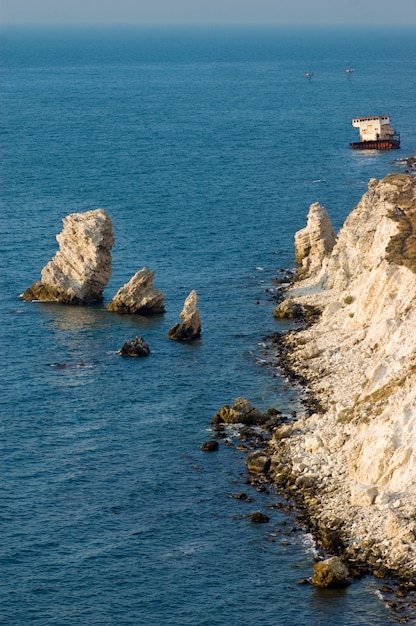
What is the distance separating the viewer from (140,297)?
13025cm

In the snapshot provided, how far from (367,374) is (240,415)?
1164cm

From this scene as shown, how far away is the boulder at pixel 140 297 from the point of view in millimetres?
129625

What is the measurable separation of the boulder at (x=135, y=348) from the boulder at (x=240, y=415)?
18.4 meters

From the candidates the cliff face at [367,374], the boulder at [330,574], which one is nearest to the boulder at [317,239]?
the cliff face at [367,374]

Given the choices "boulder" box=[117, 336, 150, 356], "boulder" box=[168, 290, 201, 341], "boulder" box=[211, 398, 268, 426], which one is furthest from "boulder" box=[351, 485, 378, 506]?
"boulder" box=[168, 290, 201, 341]

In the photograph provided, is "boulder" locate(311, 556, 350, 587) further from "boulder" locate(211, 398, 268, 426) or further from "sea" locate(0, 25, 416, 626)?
"boulder" locate(211, 398, 268, 426)

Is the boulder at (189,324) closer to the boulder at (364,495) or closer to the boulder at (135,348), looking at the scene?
the boulder at (135,348)

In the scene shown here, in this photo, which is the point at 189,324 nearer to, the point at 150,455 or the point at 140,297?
the point at 140,297

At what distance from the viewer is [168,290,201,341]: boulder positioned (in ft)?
400

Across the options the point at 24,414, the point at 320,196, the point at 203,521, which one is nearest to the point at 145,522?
the point at 203,521

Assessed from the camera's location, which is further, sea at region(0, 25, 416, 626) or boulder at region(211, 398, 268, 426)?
boulder at region(211, 398, 268, 426)

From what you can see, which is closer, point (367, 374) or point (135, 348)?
point (367, 374)

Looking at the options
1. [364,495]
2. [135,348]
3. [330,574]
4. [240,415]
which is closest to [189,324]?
[135,348]

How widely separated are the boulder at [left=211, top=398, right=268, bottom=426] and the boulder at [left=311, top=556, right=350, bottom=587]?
2534cm
